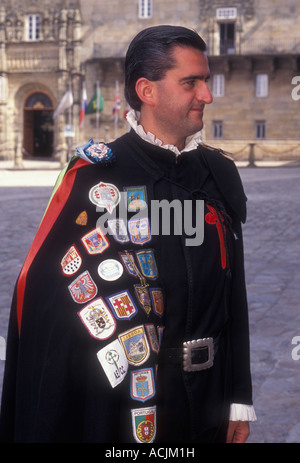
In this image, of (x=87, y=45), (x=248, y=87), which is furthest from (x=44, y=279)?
(x=87, y=45)

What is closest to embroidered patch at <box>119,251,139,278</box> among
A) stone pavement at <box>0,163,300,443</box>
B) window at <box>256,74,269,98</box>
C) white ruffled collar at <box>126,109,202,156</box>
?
white ruffled collar at <box>126,109,202,156</box>

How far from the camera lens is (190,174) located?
2.09 m

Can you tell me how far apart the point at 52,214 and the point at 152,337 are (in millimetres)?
446

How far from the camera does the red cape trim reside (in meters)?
1.92

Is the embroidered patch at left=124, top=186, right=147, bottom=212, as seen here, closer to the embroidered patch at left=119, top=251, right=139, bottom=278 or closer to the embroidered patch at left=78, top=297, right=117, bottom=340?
the embroidered patch at left=119, top=251, right=139, bottom=278

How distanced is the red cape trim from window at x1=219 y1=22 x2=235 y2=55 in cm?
3728

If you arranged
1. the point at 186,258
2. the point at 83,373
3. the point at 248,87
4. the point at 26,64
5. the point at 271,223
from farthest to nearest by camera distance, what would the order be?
the point at 26,64
the point at 248,87
the point at 271,223
the point at 186,258
the point at 83,373

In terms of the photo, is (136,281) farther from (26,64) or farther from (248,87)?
(26,64)

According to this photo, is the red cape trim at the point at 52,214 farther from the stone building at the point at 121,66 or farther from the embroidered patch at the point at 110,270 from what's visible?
the stone building at the point at 121,66

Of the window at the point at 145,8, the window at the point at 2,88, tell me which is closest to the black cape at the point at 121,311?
the window at the point at 145,8

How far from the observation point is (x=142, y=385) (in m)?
1.87

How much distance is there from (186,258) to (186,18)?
3825 centimetres

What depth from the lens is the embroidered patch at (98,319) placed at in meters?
1.85

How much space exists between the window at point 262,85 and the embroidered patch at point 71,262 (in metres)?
36.4
